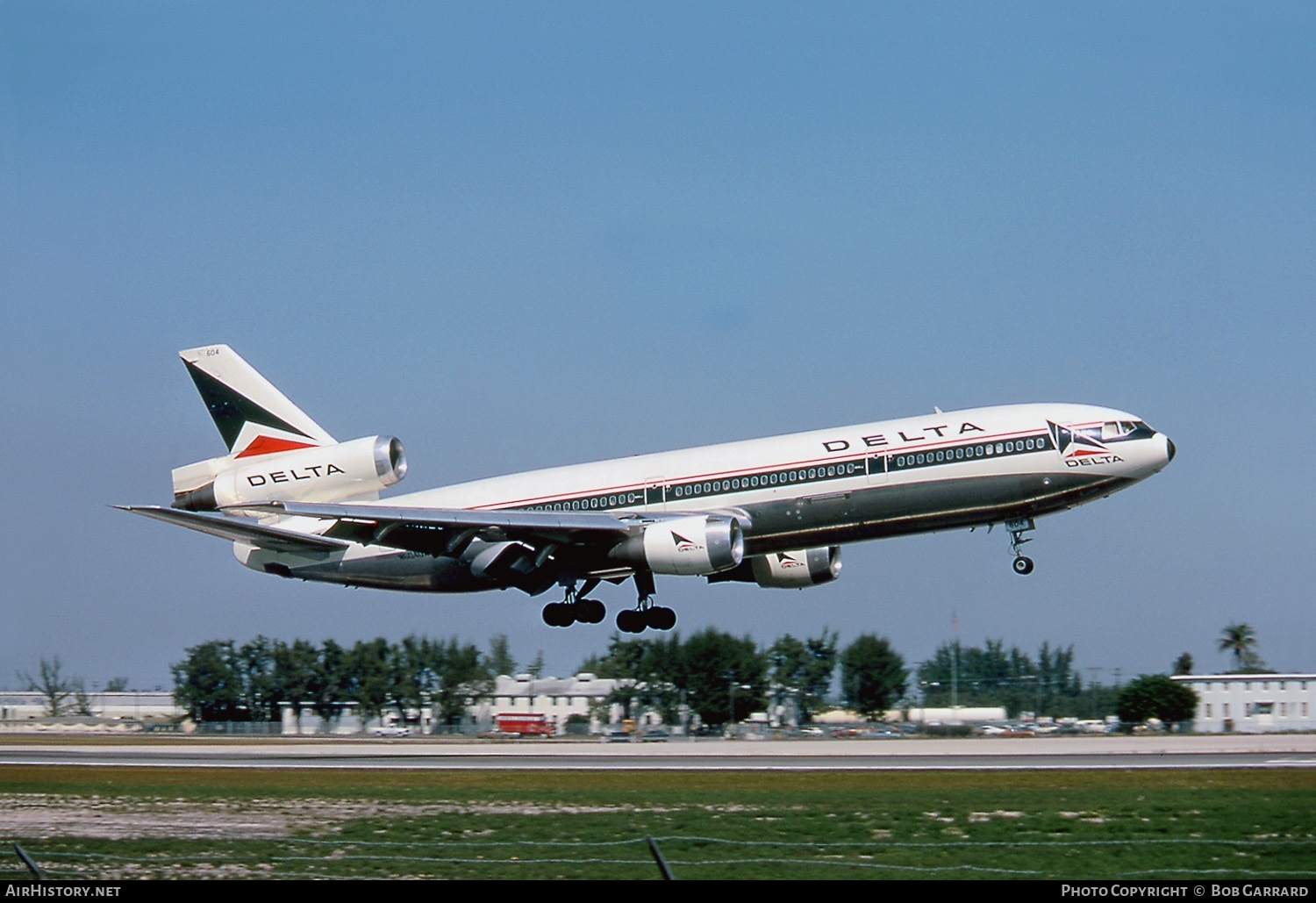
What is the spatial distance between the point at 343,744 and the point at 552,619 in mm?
21673

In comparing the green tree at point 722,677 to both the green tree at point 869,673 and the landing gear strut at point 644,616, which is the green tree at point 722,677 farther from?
the landing gear strut at point 644,616

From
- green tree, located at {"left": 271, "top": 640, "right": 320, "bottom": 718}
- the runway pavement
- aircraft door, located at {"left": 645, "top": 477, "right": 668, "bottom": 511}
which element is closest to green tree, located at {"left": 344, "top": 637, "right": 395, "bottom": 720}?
A: green tree, located at {"left": 271, "top": 640, "right": 320, "bottom": 718}

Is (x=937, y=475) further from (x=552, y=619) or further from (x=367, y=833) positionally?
(x=367, y=833)

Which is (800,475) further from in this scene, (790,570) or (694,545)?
(790,570)

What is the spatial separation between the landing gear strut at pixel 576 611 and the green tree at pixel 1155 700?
44.8 metres

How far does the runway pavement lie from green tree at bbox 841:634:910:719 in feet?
108

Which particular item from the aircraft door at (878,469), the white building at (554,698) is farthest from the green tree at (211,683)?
the aircraft door at (878,469)

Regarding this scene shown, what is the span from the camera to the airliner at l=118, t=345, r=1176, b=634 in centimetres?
4225

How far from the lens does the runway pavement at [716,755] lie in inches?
1649

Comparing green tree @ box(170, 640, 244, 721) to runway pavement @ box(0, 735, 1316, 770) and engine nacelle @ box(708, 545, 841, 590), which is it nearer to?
runway pavement @ box(0, 735, 1316, 770)

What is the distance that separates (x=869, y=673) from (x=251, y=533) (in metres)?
57.1

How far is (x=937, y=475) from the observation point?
42375mm

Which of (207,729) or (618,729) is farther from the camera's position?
(207,729)

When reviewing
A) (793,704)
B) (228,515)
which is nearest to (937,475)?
(228,515)
